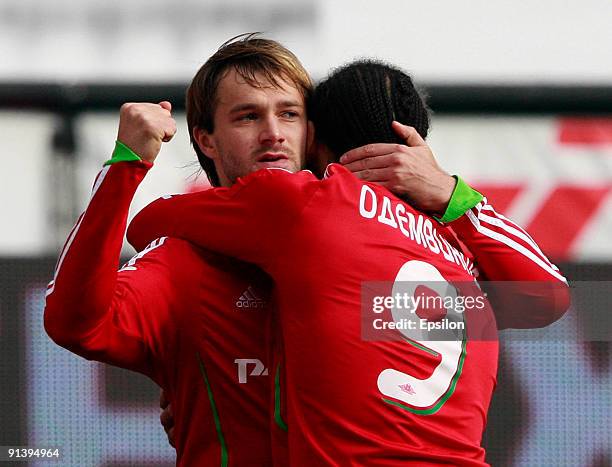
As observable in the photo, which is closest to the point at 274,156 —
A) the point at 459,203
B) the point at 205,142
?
the point at 205,142

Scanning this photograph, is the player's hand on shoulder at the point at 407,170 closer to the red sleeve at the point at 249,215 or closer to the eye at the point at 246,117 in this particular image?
the red sleeve at the point at 249,215

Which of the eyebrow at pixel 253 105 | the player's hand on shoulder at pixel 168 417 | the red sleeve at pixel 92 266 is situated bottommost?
the player's hand on shoulder at pixel 168 417

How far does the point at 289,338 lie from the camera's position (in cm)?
139

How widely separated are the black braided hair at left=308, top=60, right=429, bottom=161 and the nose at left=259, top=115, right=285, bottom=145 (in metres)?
0.07

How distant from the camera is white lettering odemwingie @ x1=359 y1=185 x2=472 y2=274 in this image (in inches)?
57.1

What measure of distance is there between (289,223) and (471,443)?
0.37 m

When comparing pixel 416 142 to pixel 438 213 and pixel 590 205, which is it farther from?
pixel 590 205

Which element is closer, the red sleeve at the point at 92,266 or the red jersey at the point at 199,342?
the red sleeve at the point at 92,266

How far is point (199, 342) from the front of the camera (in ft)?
4.91

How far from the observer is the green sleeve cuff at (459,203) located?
158 cm

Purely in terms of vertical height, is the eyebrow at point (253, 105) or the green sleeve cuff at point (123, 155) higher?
the eyebrow at point (253, 105)

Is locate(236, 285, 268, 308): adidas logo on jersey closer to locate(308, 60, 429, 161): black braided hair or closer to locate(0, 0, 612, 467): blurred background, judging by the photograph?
locate(308, 60, 429, 161): black braided hair

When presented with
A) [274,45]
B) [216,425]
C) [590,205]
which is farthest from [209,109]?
[590,205]

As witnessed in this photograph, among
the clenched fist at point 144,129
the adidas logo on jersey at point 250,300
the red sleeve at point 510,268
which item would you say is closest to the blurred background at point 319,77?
the red sleeve at point 510,268
